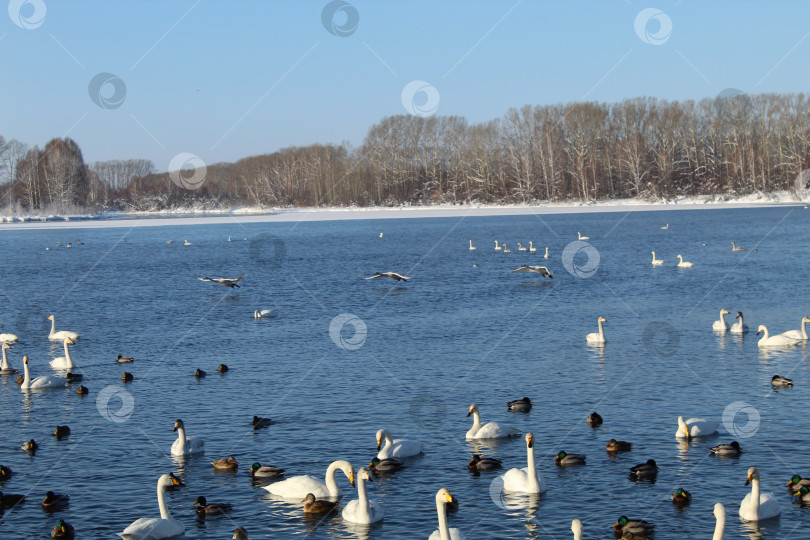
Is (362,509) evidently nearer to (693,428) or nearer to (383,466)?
(383,466)

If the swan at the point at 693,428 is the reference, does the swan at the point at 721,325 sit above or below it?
above

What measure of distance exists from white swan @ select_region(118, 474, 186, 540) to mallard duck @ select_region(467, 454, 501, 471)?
4.83 m

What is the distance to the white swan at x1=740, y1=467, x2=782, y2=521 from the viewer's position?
12.4m

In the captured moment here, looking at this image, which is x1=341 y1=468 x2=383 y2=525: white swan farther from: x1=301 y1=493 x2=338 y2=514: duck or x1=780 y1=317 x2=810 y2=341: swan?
x1=780 y1=317 x2=810 y2=341: swan

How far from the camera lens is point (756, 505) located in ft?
40.6

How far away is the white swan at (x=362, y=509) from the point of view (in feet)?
41.7

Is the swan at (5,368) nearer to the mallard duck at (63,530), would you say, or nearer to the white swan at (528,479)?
the mallard duck at (63,530)

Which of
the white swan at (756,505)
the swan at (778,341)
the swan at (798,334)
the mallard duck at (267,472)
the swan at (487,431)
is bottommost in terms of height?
the white swan at (756,505)

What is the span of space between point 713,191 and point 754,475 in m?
97.0

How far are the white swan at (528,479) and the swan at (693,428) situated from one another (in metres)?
3.53

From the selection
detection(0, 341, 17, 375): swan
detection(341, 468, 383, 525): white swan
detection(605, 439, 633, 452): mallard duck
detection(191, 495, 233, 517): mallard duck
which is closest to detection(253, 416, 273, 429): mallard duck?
detection(191, 495, 233, 517): mallard duck

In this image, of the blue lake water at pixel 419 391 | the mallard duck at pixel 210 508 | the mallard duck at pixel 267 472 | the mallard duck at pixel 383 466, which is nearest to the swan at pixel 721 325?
the blue lake water at pixel 419 391

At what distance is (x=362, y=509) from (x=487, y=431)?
4171 mm

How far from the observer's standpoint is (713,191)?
338 ft
